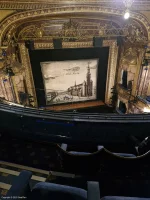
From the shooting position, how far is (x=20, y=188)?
185 centimetres

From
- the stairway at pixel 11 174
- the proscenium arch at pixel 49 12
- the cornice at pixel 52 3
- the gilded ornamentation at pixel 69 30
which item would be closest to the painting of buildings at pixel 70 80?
the gilded ornamentation at pixel 69 30

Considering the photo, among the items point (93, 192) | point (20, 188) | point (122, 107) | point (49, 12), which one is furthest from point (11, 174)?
point (122, 107)

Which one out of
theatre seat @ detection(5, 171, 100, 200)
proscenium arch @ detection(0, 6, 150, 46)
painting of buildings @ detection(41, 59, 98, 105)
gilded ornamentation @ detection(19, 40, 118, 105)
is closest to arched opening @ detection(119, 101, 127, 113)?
gilded ornamentation @ detection(19, 40, 118, 105)

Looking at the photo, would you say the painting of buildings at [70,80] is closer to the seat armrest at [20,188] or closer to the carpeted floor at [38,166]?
the carpeted floor at [38,166]

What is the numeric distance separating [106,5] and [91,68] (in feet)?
11.6

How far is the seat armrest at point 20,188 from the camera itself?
181 cm

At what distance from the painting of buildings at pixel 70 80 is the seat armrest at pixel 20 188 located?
7.53 meters

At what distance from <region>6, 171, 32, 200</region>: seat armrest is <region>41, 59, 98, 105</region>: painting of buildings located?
24.7ft

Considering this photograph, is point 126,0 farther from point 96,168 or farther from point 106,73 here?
point 96,168

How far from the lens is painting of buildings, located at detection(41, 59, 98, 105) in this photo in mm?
9078

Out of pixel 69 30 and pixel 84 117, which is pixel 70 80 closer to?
pixel 69 30

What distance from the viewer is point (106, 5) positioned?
684 cm

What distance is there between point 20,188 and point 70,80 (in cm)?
817

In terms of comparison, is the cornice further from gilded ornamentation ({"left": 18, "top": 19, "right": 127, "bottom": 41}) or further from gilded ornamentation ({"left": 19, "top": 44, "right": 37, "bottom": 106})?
gilded ornamentation ({"left": 19, "top": 44, "right": 37, "bottom": 106})
